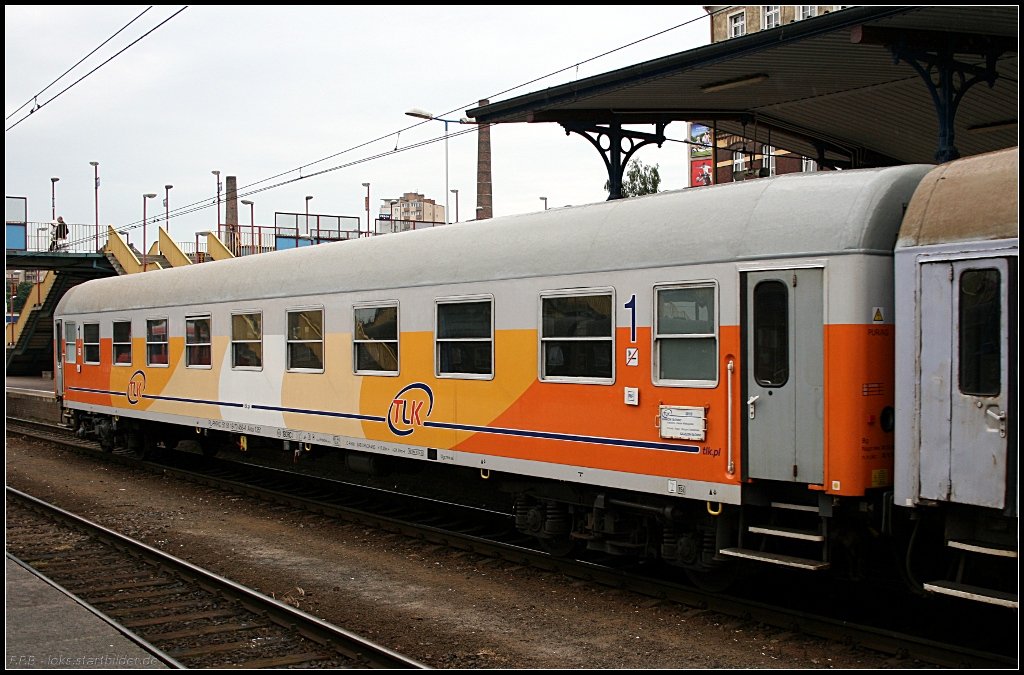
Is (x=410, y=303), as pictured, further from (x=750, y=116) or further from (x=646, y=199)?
(x=750, y=116)

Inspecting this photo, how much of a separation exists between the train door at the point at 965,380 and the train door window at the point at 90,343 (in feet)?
57.7

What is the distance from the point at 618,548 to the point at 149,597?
459 centimetres

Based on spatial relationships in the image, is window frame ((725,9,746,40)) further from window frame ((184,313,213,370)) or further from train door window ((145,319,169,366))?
window frame ((184,313,213,370))

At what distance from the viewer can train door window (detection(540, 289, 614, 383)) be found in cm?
936

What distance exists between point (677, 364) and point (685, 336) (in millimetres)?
272

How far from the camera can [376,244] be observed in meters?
13.0

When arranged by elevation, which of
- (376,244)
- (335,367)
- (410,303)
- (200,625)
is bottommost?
(200,625)

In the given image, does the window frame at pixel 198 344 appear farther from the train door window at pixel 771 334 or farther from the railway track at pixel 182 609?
the train door window at pixel 771 334

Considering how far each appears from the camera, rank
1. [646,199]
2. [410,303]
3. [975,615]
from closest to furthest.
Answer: [975,615], [646,199], [410,303]

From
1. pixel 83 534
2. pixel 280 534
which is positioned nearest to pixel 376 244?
pixel 280 534

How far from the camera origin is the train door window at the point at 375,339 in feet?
39.9

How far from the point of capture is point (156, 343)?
18.0 meters

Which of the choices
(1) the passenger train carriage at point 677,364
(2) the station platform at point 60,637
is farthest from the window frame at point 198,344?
(2) the station platform at point 60,637

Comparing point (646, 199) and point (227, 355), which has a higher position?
point (646, 199)
